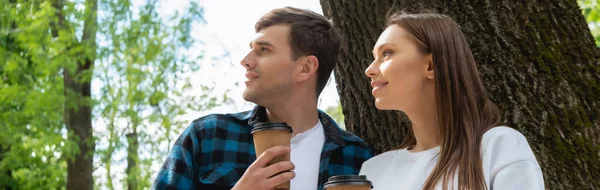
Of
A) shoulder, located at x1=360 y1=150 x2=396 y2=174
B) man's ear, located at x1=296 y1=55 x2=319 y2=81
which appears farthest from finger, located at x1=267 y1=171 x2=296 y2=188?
man's ear, located at x1=296 y1=55 x2=319 y2=81

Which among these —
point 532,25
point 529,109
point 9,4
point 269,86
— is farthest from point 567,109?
point 9,4

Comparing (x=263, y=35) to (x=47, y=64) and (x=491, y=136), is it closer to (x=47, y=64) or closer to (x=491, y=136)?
(x=491, y=136)

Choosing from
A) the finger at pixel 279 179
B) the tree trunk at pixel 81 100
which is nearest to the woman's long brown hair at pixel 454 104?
the finger at pixel 279 179

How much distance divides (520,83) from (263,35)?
3.95 ft

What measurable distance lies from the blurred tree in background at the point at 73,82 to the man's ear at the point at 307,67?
926 cm

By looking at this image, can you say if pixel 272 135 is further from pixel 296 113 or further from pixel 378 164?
pixel 296 113

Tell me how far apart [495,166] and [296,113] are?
123cm

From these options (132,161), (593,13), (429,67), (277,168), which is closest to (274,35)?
(429,67)

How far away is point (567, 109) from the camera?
3486 mm

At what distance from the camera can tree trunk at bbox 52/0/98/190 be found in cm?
1257

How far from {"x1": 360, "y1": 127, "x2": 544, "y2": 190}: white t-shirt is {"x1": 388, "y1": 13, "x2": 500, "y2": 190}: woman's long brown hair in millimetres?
42

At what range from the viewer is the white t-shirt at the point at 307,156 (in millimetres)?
3396

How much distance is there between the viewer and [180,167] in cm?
336

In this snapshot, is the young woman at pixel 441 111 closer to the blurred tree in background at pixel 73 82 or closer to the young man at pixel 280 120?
the young man at pixel 280 120
